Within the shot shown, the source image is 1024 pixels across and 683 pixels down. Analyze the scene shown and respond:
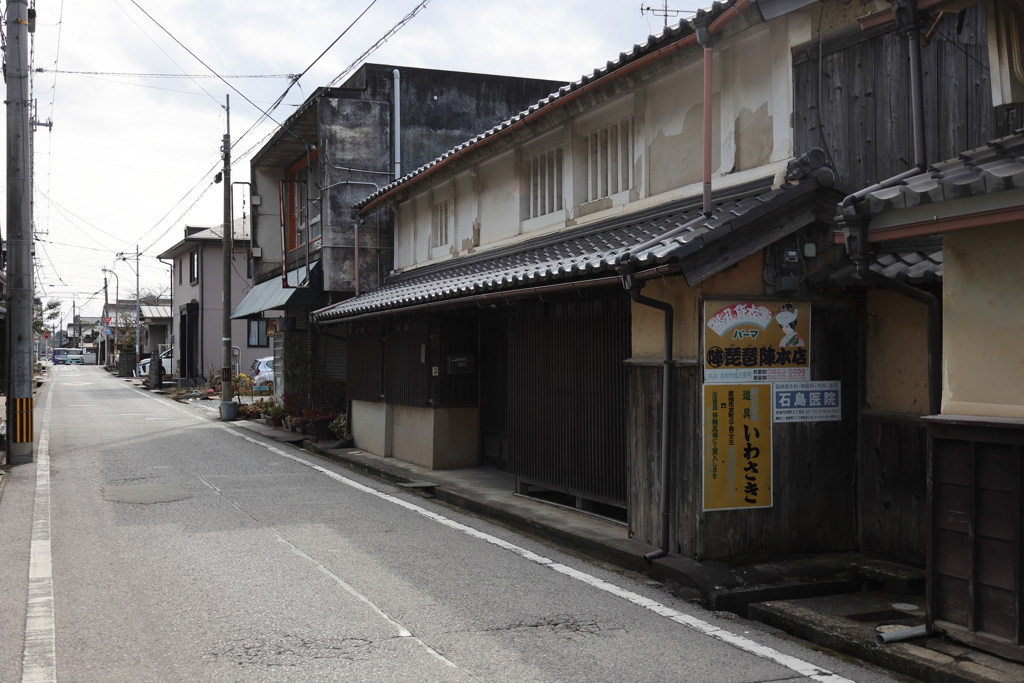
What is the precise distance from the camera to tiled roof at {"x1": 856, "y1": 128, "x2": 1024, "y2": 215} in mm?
5043

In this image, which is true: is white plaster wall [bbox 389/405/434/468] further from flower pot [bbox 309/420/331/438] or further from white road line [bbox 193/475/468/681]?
white road line [bbox 193/475/468/681]

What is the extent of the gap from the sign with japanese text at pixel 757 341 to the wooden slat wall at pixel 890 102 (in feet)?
4.83

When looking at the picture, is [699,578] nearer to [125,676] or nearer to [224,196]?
[125,676]

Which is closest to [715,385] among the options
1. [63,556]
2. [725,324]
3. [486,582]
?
[725,324]

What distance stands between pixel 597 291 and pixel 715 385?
8.63ft

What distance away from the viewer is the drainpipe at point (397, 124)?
20.6 m

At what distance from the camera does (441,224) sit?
17.7 meters

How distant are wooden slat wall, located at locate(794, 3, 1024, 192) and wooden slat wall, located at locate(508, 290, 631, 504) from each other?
2710 mm

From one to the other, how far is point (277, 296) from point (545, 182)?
11.1 m

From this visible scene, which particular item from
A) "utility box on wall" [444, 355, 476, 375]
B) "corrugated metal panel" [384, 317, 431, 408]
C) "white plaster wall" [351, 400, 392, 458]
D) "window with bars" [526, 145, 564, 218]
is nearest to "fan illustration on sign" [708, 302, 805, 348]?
"window with bars" [526, 145, 564, 218]

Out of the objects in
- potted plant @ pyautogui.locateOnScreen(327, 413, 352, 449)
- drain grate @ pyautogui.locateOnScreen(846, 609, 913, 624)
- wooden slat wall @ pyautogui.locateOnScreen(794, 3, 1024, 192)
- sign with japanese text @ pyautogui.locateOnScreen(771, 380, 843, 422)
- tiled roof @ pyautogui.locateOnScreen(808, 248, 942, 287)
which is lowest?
drain grate @ pyautogui.locateOnScreen(846, 609, 913, 624)

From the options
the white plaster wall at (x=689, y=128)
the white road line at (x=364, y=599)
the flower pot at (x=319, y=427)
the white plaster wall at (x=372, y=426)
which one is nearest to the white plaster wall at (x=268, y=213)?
the flower pot at (x=319, y=427)

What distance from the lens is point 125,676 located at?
5422 mm

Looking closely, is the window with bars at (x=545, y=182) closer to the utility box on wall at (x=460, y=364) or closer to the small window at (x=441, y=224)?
the utility box on wall at (x=460, y=364)
